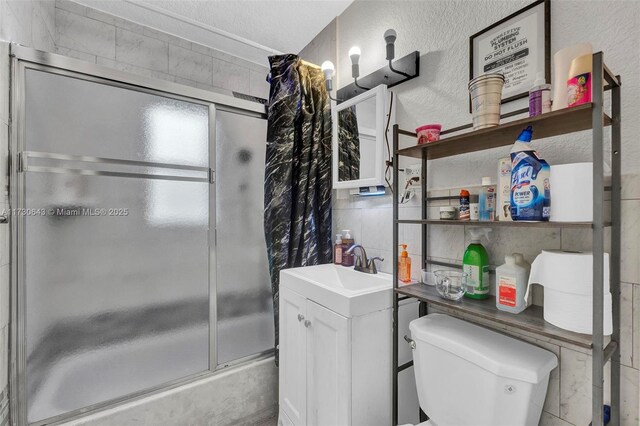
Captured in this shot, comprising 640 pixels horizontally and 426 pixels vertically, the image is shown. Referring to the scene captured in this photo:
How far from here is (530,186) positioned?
804 mm

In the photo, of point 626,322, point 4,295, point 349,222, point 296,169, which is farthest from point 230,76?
point 626,322

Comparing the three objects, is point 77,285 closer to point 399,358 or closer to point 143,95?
point 143,95

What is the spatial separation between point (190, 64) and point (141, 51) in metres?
0.30

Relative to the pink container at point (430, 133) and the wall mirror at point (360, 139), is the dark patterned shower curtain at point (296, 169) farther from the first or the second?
the pink container at point (430, 133)

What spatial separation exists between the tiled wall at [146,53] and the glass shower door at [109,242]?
0.54 meters

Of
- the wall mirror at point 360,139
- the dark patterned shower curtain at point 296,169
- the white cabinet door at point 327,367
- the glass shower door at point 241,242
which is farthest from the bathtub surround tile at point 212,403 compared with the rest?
the wall mirror at point 360,139

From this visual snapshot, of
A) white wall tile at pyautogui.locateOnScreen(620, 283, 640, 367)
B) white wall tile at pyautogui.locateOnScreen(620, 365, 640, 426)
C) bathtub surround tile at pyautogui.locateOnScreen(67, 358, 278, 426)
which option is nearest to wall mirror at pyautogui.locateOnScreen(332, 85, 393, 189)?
white wall tile at pyautogui.locateOnScreen(620, 283, 640, 367)

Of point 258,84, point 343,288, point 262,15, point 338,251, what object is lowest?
point 343,288

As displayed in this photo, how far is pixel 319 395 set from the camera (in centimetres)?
125

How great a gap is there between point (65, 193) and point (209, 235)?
690 mm

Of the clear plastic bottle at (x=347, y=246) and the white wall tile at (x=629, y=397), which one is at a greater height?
the clear plastic bottle at (x=347, y=246)

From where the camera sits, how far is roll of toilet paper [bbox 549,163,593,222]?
0.74 metres

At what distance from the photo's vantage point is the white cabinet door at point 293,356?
4.45 ft

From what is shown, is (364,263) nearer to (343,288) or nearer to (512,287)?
(343,288)
